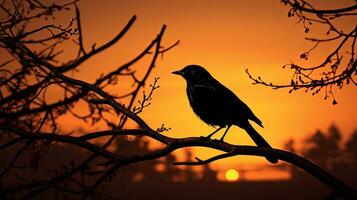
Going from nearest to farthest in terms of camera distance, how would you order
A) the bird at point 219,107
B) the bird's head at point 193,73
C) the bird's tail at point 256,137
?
the bird's tail at point 256,137
the bird at point 219,107
the bird's head at point 193,73

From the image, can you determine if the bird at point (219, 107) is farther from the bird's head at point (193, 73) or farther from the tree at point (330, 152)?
the tree at point (330, 152)

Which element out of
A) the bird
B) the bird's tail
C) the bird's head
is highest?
the bird's head

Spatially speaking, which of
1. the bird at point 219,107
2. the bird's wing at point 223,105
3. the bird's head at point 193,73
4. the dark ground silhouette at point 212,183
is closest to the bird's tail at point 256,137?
the bird at point 219,107

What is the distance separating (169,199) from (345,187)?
42.8m

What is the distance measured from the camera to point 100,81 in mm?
7512

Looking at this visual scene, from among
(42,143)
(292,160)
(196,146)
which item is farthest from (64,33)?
(292,160)

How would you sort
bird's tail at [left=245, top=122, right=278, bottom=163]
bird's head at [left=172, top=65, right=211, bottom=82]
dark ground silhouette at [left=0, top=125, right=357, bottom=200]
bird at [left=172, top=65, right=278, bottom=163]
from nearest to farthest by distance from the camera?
bird's tail at [left=245, top=122, right=278, bottom=163] → bird at [left=172, top=65, right=278, bottom=163] → bird's head at [left=172, top=65, right=211, bottom=82] → dark ground silhouette at [left=0, top=125, right=357, bottom=200]

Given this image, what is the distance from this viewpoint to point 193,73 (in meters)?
9.55

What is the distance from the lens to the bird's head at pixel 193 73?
9.47 meters

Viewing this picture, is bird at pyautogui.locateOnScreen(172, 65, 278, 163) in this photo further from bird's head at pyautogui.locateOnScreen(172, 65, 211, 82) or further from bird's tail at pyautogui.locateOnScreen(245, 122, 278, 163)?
bird's head at pyautogui.locateOnScreen(172, 65, 211, 82)

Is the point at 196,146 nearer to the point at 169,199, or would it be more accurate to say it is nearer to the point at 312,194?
the point at 169,199

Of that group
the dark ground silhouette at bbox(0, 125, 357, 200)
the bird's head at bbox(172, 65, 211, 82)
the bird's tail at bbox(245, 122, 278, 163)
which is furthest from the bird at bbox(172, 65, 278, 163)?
the dark ground silhouette at bbox(0, 125, 357, 200)

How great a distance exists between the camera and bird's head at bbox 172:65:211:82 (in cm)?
947

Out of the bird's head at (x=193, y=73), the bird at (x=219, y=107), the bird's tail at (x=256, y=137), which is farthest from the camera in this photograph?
the bird's head at (x=193, y=73)
